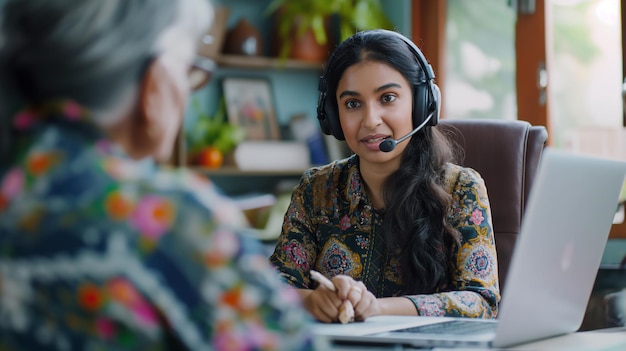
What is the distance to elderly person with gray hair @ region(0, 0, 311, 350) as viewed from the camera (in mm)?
554

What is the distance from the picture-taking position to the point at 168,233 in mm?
559

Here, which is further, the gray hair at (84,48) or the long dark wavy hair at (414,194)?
the long dark wavy hair at (414,194)

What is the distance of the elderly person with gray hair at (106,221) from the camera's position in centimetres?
55

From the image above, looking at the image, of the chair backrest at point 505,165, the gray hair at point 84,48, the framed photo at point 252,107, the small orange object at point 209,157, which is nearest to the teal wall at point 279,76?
the framed photo at point 252,107

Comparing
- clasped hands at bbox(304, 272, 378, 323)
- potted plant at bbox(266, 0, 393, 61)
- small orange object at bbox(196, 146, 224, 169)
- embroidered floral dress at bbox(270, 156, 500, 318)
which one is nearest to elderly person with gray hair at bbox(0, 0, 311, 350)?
clasped hands at bbox(304, 272, 378, 323)

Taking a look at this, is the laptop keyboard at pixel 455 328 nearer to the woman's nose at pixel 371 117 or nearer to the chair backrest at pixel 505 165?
the woman's nose at pixel 371 117

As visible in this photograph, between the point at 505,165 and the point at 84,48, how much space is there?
1359mm

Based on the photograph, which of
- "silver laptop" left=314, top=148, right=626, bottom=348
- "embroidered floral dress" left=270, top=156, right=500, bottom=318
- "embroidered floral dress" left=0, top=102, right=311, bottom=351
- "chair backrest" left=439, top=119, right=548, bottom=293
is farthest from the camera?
"chair backrest" left=439, top=119, right=548, bottom=293

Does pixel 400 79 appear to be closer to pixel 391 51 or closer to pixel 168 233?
pixel 391 51

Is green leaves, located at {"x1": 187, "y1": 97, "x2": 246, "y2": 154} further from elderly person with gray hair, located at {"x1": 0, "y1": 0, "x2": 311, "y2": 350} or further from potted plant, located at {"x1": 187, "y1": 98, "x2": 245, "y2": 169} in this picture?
elderly person with gray hair, located at {"x1": 0, "y1": 0, "x2": 311, "y2": 350}

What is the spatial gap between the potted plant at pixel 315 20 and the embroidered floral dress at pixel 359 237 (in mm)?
1871

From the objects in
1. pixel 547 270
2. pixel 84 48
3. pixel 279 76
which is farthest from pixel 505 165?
pixel 279 76

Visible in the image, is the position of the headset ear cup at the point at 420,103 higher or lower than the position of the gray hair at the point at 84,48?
lower

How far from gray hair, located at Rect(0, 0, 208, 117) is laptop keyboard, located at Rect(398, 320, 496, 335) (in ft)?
1.79
